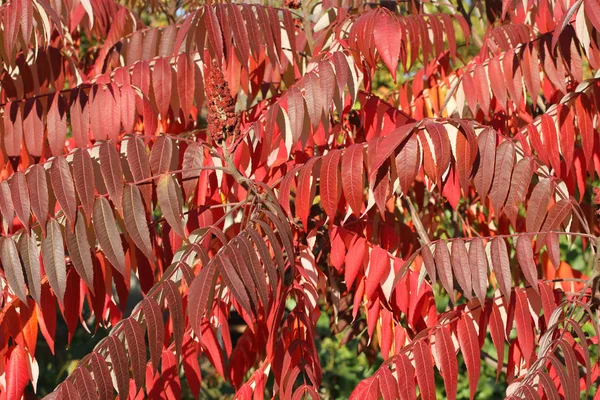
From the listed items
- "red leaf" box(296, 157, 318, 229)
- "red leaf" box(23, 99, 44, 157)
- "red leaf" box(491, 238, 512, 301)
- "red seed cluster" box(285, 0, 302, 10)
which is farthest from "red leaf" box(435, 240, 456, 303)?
"red seed cluster" box(285, 0, 302, 10)

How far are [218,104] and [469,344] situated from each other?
0.93 meters

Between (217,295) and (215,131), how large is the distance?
1.56ft

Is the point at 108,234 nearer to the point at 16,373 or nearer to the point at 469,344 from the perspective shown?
the point at 16,373

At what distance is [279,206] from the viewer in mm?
1968

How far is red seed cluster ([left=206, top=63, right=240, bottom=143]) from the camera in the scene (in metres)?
2.11

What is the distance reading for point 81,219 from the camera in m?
1.85

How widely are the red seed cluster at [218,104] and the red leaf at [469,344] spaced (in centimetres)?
83

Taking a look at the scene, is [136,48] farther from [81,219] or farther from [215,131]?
[81,219]

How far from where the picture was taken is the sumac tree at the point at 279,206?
180cm

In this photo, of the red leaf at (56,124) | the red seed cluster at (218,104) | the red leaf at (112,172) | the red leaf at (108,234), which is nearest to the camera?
the red leaf at (108,234)

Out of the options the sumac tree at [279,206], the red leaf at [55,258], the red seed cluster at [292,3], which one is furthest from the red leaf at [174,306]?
the red seed cluster at [292,3]

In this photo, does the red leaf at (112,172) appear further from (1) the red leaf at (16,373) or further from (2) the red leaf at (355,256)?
(2) the red leaf at (355,256)

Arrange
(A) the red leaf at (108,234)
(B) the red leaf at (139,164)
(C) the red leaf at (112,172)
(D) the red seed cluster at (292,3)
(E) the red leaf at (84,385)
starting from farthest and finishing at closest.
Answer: (D) the red seed cluster at (292,3) < (B) the red leaf at (139,164) < (C) the red leaf at (112,172) < (A) the red leaf at (108,234) < (E) the red leaf at (84,385)

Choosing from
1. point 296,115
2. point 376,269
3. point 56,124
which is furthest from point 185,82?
point 376,269
